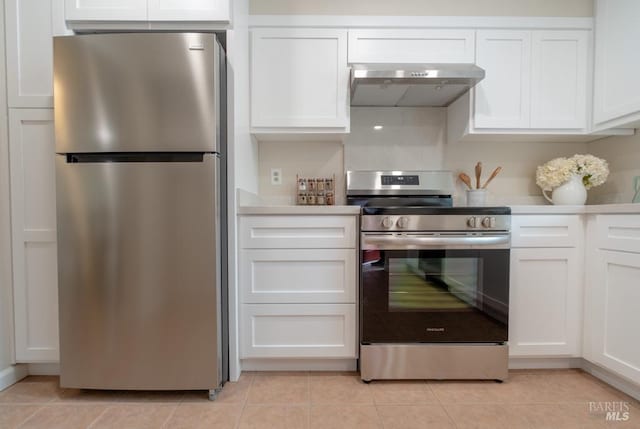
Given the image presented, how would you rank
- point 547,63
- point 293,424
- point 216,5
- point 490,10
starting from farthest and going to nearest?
point 490,10 < point 547,63 < point 216,5 < point 293,424

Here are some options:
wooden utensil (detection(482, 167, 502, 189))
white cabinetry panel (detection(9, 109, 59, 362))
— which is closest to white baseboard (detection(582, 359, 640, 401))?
wooden utensil (detection(482, 167, 502, 189))

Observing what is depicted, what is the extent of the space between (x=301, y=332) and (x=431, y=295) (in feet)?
2.27

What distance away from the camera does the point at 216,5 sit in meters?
1.57

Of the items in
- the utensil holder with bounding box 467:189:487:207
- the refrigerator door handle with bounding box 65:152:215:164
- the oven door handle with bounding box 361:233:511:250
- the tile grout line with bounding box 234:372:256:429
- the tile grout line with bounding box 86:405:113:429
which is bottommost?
the tile grout line with bounding box 234:372:256:429

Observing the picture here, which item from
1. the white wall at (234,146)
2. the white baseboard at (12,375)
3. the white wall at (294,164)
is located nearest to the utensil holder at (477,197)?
the white wall at (294,164)

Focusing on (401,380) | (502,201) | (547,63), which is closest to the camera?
(401,380)

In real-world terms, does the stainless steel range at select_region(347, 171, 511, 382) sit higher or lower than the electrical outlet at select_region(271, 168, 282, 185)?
lower

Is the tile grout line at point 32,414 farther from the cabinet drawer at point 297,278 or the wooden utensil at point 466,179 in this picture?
the wooden utensil at point 466,179

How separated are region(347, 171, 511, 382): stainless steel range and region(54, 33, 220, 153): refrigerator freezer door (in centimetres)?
93

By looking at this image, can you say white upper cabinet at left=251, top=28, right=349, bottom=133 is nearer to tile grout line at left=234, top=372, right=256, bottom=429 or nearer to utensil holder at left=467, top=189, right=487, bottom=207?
utensil holder at left=467, top=189, right=487, bottom=207

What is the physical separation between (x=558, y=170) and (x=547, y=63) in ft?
2.07

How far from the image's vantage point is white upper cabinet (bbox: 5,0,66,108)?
1.57m

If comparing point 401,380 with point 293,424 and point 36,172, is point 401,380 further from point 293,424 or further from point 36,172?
point 36,172

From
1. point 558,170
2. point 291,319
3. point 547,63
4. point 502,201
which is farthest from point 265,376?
point 547,63
